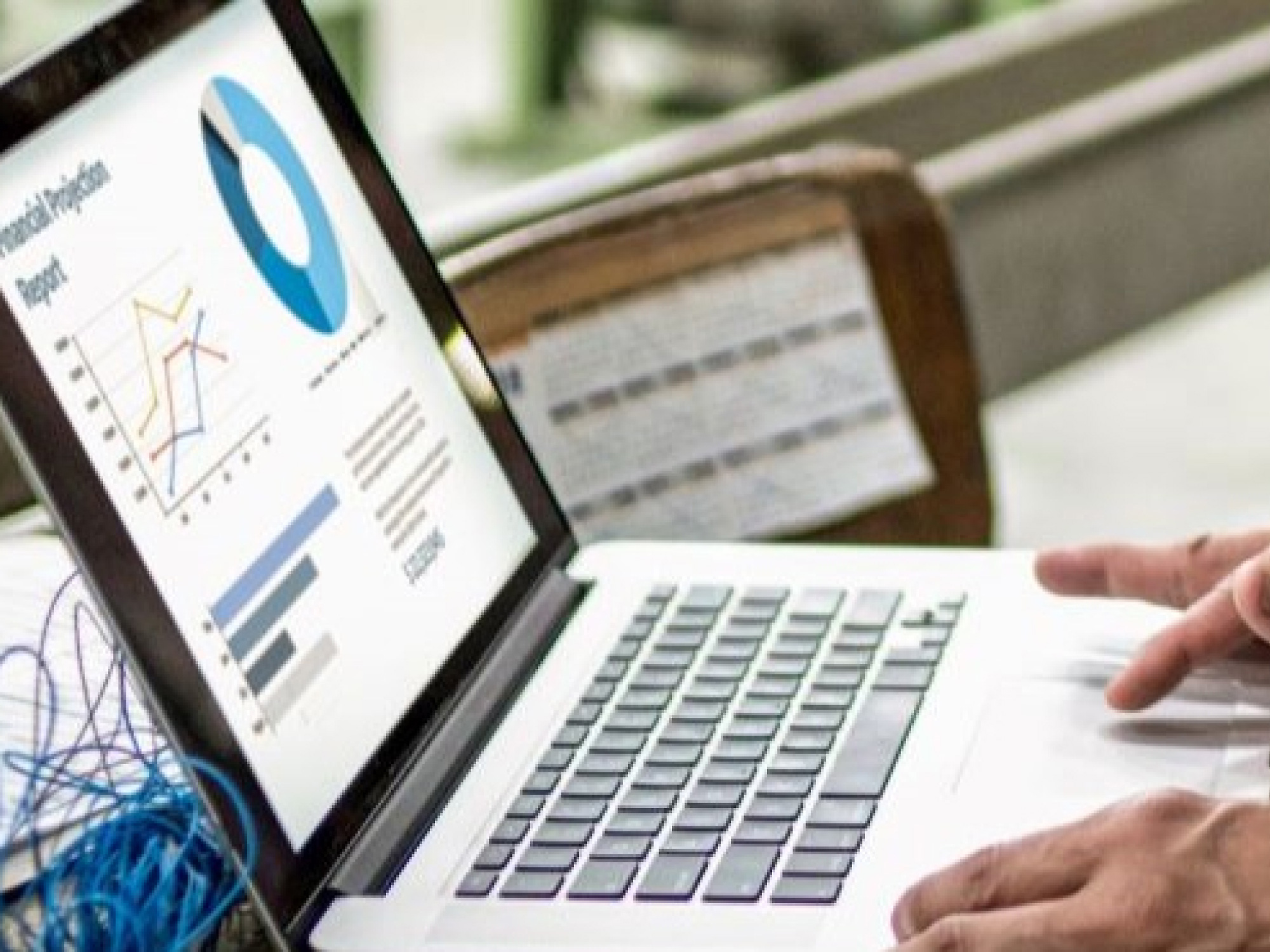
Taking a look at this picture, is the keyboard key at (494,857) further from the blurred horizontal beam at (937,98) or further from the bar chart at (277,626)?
the blurred horizontal beam at (937,98)

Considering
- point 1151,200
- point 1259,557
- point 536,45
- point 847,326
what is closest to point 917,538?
point 847,326

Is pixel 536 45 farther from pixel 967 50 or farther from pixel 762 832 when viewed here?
pixel 762 832

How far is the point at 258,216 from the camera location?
0.90m

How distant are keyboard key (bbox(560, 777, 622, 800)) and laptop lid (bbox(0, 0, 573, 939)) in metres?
0.06

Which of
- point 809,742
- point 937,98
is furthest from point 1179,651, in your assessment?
point 937,98

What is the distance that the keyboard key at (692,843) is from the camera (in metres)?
0.82

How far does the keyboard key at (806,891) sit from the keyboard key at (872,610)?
0.20 metres

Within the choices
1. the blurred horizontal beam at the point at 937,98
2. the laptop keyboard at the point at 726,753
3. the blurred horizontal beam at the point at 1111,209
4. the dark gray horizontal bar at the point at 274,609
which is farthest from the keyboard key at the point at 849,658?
the blurred horizontal beam at the point at 1111,209

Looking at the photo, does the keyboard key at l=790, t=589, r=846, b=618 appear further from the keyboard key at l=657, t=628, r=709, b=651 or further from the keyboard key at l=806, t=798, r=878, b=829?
the keyboard key at l=806, t=798, r=878, b=829

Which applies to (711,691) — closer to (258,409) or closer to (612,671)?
(612,671)

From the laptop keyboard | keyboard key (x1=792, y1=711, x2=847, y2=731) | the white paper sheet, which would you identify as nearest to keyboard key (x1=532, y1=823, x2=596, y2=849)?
the laptop keyboard

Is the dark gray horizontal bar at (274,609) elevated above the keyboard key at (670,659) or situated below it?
above

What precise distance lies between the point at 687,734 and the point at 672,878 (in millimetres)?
107

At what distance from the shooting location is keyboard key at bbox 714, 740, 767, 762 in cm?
88
